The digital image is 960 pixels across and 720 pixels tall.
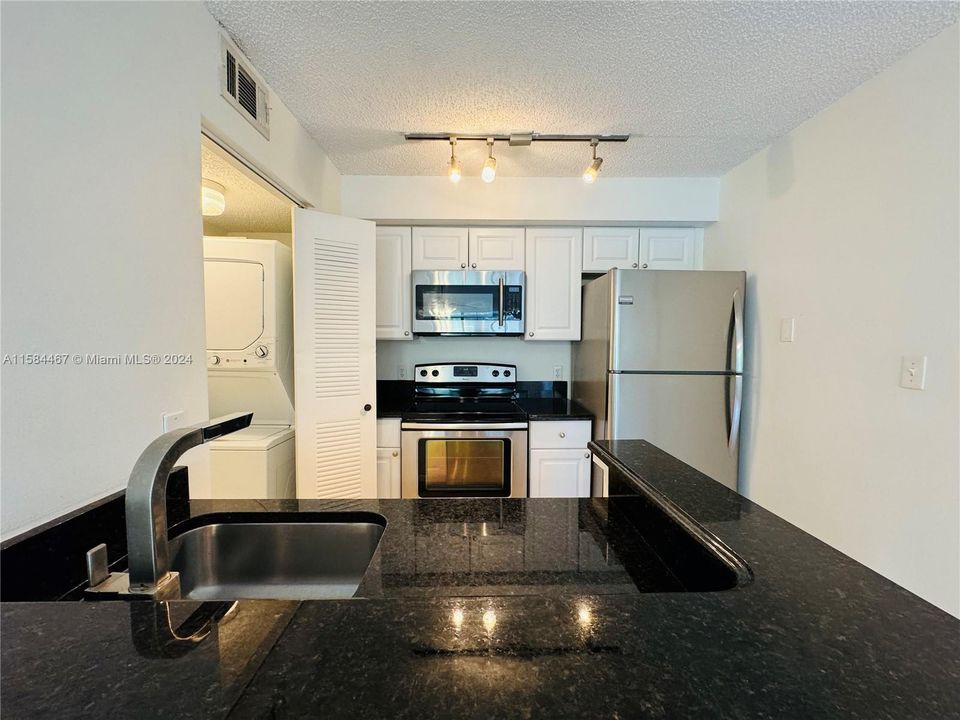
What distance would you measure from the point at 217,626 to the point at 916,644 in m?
0.82

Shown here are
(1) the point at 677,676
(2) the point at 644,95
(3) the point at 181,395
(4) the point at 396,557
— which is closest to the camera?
(1) the point at 677,676

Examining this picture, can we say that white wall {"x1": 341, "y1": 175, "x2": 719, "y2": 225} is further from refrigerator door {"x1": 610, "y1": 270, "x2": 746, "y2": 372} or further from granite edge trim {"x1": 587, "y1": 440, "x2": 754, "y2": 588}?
granite edge trim {"x1": 587, "y1": 440, "x2": 754, "y2": 588}

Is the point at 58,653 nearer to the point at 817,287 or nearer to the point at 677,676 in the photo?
the point at 677,676

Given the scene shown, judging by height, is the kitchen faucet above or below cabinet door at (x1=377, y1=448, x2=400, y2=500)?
above

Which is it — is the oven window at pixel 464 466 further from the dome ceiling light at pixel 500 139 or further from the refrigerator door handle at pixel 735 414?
the dome ceiling light at pixel 500 139

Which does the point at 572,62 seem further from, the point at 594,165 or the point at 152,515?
the point at 152,515

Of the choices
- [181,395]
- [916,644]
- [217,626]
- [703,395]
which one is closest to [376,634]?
[217,626]

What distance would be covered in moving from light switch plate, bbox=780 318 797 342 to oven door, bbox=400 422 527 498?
1435mm

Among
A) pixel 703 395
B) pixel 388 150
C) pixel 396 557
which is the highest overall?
pixel 388 150

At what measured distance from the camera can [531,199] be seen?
99.1 inches

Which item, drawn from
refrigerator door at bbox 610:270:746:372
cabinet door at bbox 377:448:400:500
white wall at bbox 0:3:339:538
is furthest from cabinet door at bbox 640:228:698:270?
white wall at bbox 0:3:339:538

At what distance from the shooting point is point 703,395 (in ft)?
7.14

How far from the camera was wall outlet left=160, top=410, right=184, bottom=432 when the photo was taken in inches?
42.3

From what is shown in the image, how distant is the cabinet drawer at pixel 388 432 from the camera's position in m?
2.38
